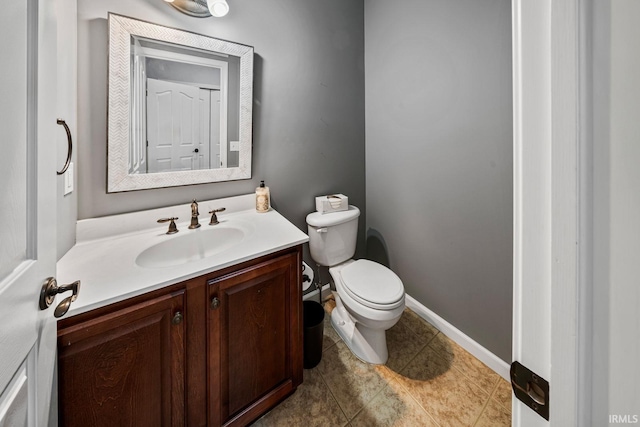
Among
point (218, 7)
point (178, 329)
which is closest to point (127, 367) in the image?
point (178, 329)

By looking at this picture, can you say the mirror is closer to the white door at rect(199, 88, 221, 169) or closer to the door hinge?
the white door at rect(199, 88, 221, 169)

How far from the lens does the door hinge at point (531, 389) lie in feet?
1.16

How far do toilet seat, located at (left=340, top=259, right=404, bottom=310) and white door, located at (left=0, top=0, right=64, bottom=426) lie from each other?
1.21 meters

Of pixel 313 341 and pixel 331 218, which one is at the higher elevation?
pixel 331 218

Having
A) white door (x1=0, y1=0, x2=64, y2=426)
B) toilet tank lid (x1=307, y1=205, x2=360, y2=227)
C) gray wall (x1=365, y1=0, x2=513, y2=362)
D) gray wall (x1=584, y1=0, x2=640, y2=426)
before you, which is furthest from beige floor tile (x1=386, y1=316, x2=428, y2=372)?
white door (x1=0, y1=0, x2=64, y2=426)

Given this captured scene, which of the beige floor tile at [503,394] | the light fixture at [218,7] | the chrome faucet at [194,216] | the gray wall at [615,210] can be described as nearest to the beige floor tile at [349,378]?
the beige floor tile at [503,394]

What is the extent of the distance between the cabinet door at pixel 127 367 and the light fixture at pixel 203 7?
140cm

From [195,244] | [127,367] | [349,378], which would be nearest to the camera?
[127,367]

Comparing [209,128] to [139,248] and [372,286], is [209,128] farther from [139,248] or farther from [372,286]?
[372,286]

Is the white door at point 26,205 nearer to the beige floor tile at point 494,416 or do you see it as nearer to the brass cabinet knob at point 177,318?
the brass cabinet knob at point 177,318

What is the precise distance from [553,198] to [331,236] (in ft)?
4.54

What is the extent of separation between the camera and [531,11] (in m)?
0.34

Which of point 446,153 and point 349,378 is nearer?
point 349,378

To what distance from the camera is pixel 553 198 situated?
331mm
